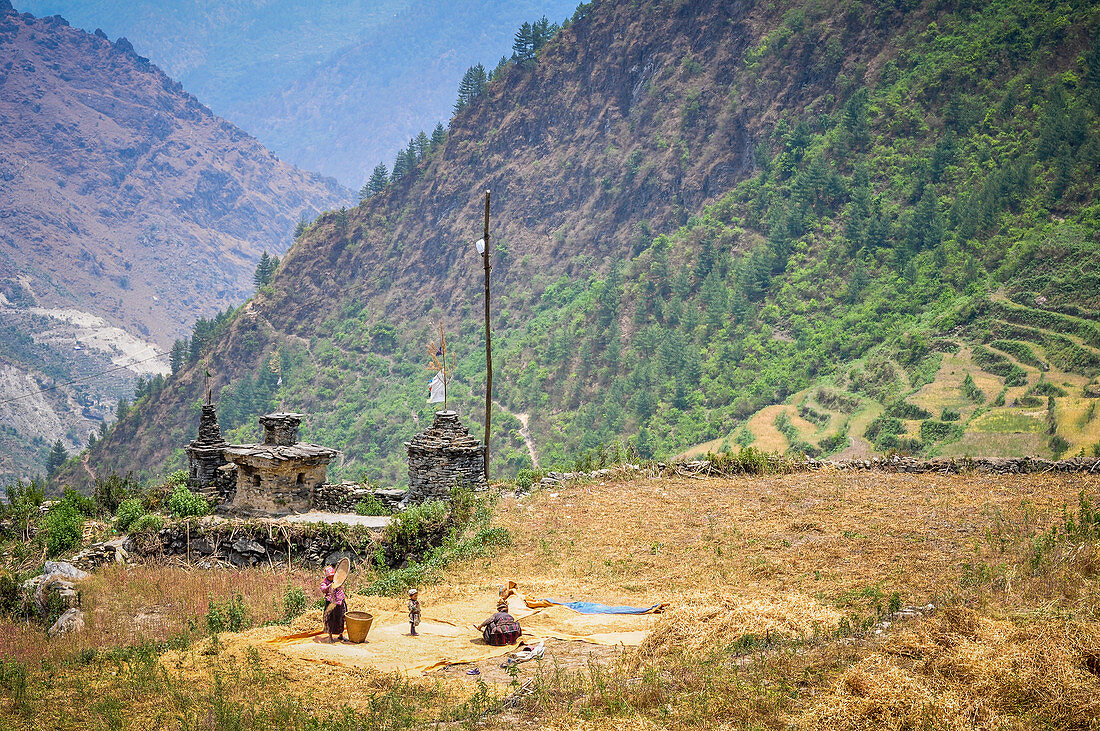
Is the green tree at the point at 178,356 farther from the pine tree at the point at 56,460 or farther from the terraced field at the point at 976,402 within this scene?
the terraced field at the point at 976,402

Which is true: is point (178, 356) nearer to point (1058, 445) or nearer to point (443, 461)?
point (443, 461)

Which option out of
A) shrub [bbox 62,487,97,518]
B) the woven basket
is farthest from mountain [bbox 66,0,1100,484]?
shrub [bbox 62,487,97,518]

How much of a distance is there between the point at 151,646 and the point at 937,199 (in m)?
64.0

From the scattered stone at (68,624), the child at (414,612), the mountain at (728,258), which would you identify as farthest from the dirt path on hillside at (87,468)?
the child at (414,612)

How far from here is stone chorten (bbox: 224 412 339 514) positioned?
21906 mm

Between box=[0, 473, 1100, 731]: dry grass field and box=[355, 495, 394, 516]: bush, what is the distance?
13.1 ft

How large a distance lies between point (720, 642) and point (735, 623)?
477 mm

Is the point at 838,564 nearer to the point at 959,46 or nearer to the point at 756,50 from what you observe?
the point at 959,46

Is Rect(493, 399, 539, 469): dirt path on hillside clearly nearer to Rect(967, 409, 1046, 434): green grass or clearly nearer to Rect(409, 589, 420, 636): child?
Rect(967, 409, 1046, 434): green grass

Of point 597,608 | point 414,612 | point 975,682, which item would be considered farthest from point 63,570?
point 975,682

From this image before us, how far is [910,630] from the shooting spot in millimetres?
10078

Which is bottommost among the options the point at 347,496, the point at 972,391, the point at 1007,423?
the point at 347,496

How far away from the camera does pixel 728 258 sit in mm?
77875

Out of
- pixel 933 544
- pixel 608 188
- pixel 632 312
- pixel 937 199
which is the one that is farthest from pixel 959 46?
pixel 933 544
